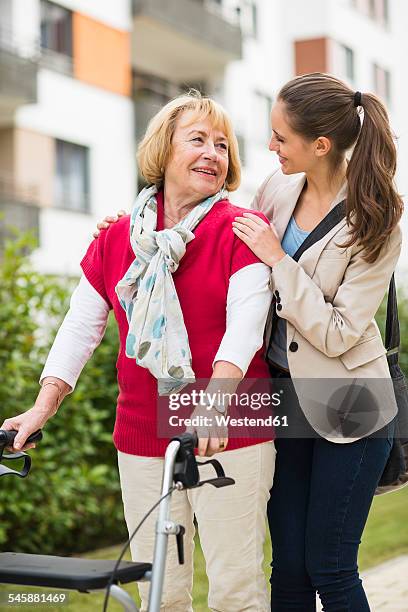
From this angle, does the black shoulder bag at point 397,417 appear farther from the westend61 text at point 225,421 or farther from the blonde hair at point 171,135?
the blonde hair at point 171,135

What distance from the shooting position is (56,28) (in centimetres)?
1692

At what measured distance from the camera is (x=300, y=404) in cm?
345

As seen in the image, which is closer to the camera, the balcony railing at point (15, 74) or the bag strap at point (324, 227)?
the bag strap at point (324, 227)

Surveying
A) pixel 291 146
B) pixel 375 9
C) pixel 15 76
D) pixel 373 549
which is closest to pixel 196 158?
pixel 291 146

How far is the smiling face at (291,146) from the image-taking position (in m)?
3.47

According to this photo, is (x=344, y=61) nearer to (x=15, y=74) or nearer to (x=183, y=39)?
(x=183, y=39)

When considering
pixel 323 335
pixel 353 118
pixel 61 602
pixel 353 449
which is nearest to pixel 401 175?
pixel 353 118

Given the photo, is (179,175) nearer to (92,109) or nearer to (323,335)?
(323,335)

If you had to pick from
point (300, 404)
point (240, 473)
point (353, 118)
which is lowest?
point (240, 473)

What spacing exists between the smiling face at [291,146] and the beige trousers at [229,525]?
91 cm

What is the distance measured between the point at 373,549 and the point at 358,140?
15.5 feet

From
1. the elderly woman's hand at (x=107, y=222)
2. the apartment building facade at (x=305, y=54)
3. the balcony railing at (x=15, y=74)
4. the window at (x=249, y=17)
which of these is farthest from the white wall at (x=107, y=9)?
the elderly woman's hand at (x=107, y=222)

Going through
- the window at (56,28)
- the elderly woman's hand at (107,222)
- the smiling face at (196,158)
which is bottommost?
the elderly woman's hand at (107,222)

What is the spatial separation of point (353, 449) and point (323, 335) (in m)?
0.40
